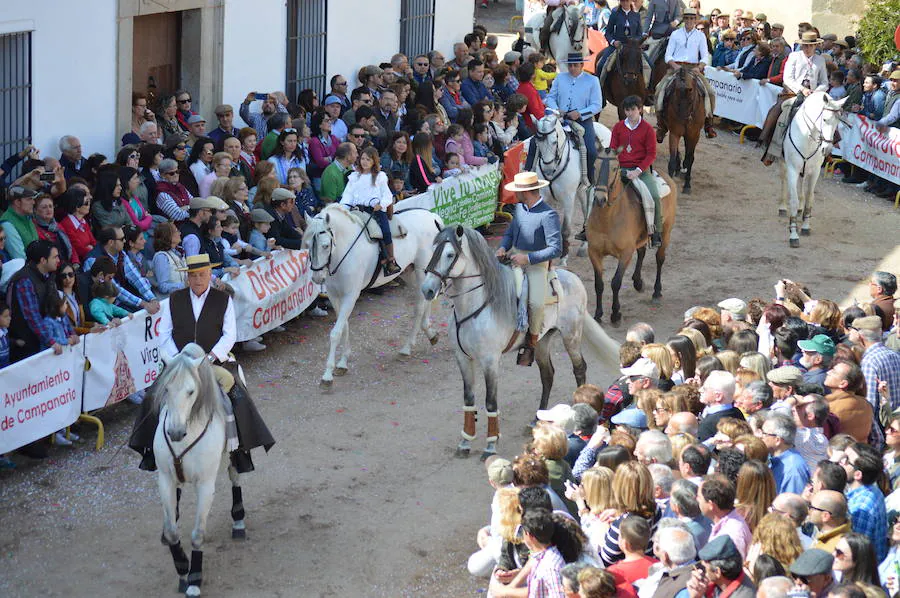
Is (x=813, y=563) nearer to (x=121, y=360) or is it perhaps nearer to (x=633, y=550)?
(x=633, y=550)

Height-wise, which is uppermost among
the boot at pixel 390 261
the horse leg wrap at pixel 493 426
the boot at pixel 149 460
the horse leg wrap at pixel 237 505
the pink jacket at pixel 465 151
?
the pink jacket at pixel 465 151

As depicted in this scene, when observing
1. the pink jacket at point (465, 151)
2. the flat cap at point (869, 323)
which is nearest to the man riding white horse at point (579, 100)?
the pink jacket at point (465, 151)

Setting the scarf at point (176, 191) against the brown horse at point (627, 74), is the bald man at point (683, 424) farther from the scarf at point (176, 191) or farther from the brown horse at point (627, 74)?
the brown horse at point (627, 74)

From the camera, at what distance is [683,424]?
9.08m

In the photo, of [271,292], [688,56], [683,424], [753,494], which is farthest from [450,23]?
[753,494]

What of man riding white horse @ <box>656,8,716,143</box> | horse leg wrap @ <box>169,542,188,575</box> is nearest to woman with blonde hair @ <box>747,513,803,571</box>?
horse leg wrap @ <box>169,542,188,575</box>

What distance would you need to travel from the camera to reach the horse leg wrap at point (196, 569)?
9484mm

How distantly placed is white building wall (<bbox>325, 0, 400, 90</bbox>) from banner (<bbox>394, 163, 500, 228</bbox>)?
336cm

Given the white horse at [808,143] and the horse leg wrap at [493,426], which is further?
the white horse at [808,143]

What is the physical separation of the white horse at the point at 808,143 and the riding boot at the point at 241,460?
11.7m

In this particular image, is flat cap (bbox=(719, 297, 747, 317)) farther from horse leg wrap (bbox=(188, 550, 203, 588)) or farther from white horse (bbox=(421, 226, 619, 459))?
horse leg wrap (bbox=(188, 550, 203, 588))

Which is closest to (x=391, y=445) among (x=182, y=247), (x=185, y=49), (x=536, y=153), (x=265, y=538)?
(x=265, y=538)

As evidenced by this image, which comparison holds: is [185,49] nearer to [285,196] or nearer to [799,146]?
[285,196]

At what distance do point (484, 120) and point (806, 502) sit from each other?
41.3ft
